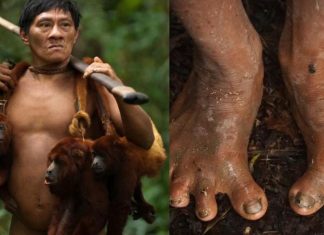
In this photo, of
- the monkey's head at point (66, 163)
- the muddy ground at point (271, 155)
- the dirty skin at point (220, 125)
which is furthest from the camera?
the muddy ground at point (271, 155)

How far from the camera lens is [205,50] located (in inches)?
82.0

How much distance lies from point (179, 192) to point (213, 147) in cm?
14

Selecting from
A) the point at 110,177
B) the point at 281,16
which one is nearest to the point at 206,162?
the point at 281,16

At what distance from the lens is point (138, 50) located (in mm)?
1734

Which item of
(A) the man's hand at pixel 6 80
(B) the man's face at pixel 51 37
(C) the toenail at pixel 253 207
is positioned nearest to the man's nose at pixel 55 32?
(B) the man's face at pixel 51 37

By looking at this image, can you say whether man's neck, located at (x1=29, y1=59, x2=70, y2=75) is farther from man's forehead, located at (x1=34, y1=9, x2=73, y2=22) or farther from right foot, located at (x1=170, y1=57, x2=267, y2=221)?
right foot, located at (x1=170, y1=57, x2=267, y2=221)

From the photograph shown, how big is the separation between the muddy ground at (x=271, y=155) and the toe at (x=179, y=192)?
0.06 meters

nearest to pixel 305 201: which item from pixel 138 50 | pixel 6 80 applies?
pixel 138 50

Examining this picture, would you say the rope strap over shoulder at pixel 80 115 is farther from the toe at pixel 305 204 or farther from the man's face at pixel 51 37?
the toe at pixel 305 204

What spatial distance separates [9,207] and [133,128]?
28 cm

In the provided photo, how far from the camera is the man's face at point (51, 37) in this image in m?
1.58

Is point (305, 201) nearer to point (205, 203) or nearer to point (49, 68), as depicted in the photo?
point (205, 203)

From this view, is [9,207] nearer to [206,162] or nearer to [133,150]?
[133,150]

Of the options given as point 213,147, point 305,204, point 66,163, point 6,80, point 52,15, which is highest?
point 52,15
